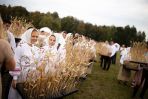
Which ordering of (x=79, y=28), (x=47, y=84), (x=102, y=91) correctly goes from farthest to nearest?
(x=79, y=28) → (x=102, y=91) → (x=47, y=84)

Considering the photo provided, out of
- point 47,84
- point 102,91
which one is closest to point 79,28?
point 102,91

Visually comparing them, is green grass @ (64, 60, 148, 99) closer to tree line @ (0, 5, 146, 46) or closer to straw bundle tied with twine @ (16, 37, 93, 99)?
straw bundle tied with twine @ (16, 37, 93, 99)

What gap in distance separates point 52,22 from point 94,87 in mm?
63923

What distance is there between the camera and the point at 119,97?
26.6ft

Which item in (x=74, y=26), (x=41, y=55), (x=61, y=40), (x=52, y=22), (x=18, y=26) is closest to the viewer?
(x=41, y=55)

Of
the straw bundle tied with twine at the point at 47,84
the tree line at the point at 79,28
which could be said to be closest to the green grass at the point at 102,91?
the straw bundle tied with twine at the point at 47,84

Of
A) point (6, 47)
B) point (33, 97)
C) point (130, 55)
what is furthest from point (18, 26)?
point (6, 47)

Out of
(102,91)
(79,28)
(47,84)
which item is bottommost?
(102,91)

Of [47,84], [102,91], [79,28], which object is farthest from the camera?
[79,28]

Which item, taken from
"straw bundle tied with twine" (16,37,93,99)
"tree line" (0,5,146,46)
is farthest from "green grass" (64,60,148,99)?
"tree line" (0,5,146,46)

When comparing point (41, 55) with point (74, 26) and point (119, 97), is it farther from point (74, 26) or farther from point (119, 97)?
point (74, 26)

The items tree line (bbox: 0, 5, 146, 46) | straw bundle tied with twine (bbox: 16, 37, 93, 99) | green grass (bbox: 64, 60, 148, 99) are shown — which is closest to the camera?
straw bundle tied with twine (bbox: 16, 37, 93, 99)

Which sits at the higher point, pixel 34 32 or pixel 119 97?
pixel 34 32

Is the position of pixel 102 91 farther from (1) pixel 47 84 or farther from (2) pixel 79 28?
(2) pixel 79 28
